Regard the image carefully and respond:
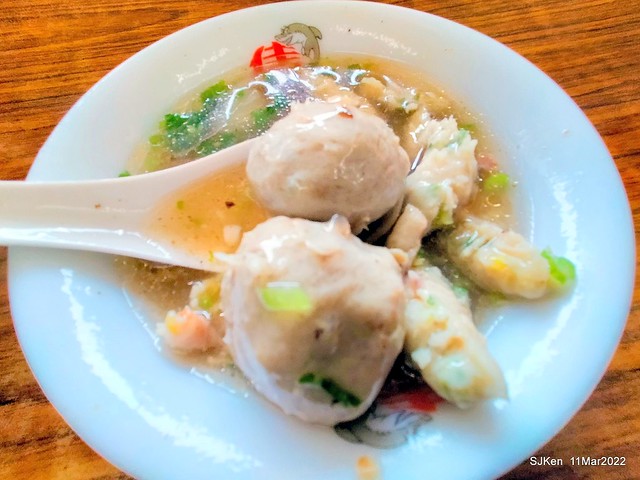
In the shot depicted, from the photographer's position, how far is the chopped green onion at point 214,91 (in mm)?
1360

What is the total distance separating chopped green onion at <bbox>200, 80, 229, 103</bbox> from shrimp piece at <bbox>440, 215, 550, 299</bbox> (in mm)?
667

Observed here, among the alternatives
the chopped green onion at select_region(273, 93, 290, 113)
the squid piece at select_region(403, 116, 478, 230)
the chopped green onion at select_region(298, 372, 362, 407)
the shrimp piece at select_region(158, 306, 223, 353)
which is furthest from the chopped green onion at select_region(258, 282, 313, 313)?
the chopped green onion at select_region(273, 93, 290, 113)

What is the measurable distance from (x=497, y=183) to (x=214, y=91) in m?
0.71

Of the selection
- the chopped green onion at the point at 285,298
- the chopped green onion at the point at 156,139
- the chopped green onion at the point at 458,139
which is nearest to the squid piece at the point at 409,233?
the chopped green onion at the point at 458,139

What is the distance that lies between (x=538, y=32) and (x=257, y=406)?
1363mm

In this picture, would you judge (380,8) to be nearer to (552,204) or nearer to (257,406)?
(552,204)

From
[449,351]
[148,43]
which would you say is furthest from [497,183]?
[148,43]

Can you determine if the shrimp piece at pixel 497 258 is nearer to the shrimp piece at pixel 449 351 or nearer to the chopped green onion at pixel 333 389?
the shrimp piece at pixel 449 351

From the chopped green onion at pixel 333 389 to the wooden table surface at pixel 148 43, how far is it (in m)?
0.35

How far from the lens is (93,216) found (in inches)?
42.4

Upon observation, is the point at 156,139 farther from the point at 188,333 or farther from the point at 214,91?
the point at 188,333

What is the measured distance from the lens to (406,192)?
3.66 feet

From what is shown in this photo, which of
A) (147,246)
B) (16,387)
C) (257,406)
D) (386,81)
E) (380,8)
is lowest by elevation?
(16,387)

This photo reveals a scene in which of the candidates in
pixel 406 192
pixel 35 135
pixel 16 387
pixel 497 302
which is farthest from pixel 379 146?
pixel 35 135
